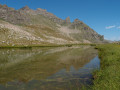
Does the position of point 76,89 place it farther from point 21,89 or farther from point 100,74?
point 21,89

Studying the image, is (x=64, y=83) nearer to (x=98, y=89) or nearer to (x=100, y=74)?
(x=100, y=74)

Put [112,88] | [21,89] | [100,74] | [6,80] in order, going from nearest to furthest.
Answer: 1. [112,88]
2. [21,89]
3. [100,74]
4. [6,80]

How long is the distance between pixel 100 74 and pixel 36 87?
774 centimetres

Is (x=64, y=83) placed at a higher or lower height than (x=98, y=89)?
lower

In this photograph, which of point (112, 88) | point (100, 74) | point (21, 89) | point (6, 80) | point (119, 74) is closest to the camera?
point (112, 88)

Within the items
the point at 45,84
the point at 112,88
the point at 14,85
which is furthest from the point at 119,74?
the point at 14,85

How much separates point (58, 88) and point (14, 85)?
5382 millimetres

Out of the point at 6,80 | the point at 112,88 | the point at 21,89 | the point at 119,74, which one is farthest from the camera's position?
the point at 6,80

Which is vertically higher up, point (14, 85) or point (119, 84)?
point (119, 84)

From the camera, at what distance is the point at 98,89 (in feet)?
28.5

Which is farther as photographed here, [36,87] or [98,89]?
[36,87]

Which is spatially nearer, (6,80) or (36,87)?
(36,87)

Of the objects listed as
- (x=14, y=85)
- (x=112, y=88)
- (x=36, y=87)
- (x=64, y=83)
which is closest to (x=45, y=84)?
(x=36, y=87)

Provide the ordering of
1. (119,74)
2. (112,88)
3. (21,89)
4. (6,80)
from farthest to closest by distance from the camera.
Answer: (6,80), (21,89), (119,74), (112,88)
